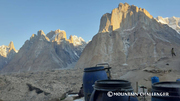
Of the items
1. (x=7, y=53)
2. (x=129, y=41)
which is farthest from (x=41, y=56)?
(x=7, y=53)

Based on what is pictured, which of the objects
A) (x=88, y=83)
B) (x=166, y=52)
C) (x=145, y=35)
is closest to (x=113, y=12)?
(x=145, y=35)

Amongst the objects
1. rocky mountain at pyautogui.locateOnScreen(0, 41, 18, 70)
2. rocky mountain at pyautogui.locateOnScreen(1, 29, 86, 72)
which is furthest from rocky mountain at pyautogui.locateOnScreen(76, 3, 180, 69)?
rocky mountain at pyautogui.locateOnScreen(0, 41, 18, 70)

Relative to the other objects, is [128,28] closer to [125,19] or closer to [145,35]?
[125,19]

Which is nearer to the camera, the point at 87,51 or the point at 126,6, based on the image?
the point at 87,51

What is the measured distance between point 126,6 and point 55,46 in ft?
156

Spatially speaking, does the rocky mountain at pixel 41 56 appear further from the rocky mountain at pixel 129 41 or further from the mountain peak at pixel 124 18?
the mountain peak at pixel 124 18

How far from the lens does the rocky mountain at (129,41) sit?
43.5 m

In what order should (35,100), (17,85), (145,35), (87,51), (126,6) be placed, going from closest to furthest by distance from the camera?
(35,100), (17,85), (145,35), (87,51), (126,6)

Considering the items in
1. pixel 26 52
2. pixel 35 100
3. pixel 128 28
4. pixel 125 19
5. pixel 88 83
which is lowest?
pixel 35 100

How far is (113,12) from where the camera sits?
58.9 metres

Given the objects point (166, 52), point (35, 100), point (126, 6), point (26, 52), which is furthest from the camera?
point (26, 52)

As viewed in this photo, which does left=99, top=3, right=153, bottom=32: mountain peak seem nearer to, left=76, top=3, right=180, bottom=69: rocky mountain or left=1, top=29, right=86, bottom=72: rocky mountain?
left=76, top=3, right=180, bottom=69: rocky mountain

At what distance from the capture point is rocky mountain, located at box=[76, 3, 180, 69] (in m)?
43.5

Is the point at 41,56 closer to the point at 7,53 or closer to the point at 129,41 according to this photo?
the point at 129,41
